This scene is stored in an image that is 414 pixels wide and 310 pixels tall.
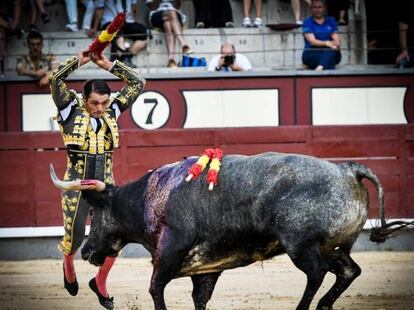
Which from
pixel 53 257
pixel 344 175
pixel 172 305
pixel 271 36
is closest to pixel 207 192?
pixel 344 175

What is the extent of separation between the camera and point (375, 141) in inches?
394

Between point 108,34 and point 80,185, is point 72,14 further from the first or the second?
point 80,185

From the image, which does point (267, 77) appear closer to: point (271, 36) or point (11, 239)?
point (271, 36)

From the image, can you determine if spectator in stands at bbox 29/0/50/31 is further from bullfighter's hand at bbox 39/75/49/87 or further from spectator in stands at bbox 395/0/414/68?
spectator in stands at bbox 395/0/414/68

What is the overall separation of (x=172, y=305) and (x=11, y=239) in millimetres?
3484

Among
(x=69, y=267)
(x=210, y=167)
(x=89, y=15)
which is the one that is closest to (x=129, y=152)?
(x=89, y=15)

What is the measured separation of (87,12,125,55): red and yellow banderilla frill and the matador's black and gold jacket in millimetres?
122

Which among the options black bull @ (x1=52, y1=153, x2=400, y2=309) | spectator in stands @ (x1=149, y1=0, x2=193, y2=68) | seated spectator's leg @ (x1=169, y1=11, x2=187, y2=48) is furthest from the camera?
seated spectator's leg @ (x1=169, y1=11, x2=187, y2=48)

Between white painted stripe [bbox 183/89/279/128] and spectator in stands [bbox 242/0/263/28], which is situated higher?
spectator in stands [bbox 242/0/263/28]

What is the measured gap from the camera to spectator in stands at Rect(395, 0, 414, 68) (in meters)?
10.4

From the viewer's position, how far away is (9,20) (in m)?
10.8

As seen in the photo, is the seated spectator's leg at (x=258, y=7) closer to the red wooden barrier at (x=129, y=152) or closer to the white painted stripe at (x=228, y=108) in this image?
the white painted stripe at (x=228, y=108)

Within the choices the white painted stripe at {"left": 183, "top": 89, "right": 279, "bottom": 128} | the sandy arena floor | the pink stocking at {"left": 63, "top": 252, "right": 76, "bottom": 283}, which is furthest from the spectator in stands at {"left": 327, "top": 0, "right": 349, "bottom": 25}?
the pink stocking at {"left": 63, "top": 252, "right": 76, "bottom": 283}

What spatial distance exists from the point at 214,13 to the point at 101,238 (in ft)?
17.2
